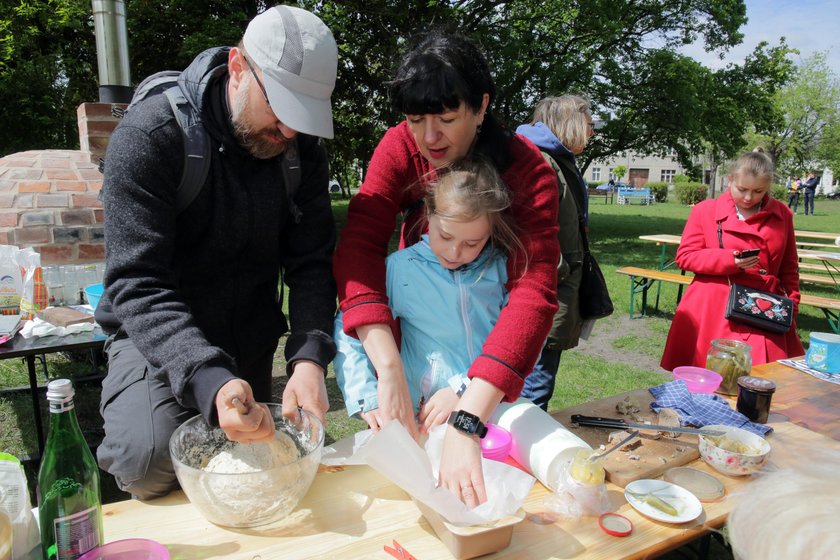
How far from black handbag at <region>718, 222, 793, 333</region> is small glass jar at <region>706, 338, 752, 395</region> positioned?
32.8 inches

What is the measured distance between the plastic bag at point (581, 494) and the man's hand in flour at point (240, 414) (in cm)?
68

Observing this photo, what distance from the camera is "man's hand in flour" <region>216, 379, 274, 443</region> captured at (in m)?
1.20

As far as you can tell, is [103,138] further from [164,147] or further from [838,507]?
[838,507]

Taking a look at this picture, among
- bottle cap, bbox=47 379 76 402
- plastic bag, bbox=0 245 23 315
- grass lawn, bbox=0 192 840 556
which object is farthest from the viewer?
grass lawn, bbox=0 192 840 556

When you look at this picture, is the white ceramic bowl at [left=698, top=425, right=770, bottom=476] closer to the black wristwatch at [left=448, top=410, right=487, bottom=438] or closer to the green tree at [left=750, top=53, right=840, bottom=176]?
the black wristwatch at [left=448, top=410, right=487, bottom=438]

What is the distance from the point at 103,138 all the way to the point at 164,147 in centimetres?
340

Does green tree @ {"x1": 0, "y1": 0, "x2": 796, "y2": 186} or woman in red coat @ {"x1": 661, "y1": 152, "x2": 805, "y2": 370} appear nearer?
woman in red coat @ {"x1": 661, "y1": 152, "x2": 805, "y2": 370}

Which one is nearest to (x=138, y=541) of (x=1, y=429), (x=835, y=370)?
(x=835, y=370)

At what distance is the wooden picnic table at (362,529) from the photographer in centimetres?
113

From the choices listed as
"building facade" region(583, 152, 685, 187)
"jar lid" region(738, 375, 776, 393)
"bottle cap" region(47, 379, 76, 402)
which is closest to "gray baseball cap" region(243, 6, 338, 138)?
"bottle cap" region(47, 379, 76, 402)

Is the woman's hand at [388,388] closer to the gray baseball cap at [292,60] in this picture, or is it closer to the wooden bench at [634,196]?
the gray baseball cap at [292,60]

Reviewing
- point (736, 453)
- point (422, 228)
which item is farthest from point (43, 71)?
point (736, 453)

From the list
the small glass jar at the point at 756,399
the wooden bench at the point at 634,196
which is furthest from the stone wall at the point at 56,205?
the wooden bench at the point at 634,196

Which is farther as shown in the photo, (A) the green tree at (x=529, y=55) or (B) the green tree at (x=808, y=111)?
(B) the green tree at (x=808, y=111)
